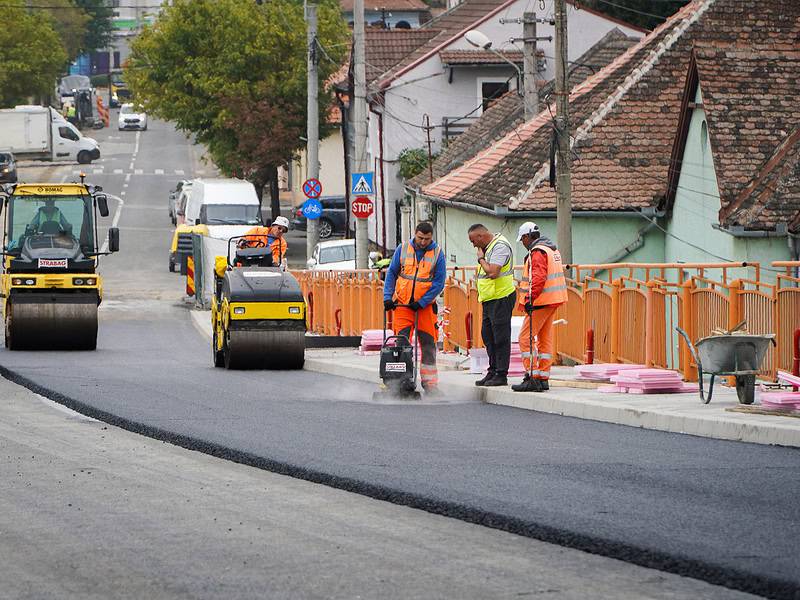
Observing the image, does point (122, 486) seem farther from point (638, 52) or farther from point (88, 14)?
point (88, 14)

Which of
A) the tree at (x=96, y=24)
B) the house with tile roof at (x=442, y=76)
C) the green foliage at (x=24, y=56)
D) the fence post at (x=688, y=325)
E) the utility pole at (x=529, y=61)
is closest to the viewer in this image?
the fence post at (x=688, y=325)

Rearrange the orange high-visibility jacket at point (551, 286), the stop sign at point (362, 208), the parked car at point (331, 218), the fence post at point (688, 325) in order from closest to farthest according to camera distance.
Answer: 1. the orange high-visibility jacket at point (551, 286)
2. the fence post at point (688, 325)
3. the stop sign at point (362, 208)
4. the parked car at point (331, 218)

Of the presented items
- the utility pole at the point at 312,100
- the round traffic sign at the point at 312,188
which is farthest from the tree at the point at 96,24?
the round traffic sign at the point at 312,188

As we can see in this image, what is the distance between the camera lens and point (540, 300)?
1507 cm

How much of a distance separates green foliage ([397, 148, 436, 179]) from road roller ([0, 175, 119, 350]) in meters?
25.1

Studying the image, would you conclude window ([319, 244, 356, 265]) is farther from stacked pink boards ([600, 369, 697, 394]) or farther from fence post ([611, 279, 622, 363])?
stacked pink boards ([600, 369, 697, 394])

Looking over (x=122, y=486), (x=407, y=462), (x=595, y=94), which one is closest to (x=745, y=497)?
(x=407, y=462)

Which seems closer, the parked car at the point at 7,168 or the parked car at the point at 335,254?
the parked car at the point at 335,254

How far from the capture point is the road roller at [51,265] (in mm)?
22812

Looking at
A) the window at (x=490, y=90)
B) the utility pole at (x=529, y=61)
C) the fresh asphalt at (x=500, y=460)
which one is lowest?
the fresh asphalt at (x=500, y=460)

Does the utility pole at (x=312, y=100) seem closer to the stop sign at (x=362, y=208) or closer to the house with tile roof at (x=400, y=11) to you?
the stop sign at (x=362, y=208)

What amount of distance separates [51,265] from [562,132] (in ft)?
25.2

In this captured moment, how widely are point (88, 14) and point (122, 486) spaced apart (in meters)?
135

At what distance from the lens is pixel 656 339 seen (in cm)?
1689
